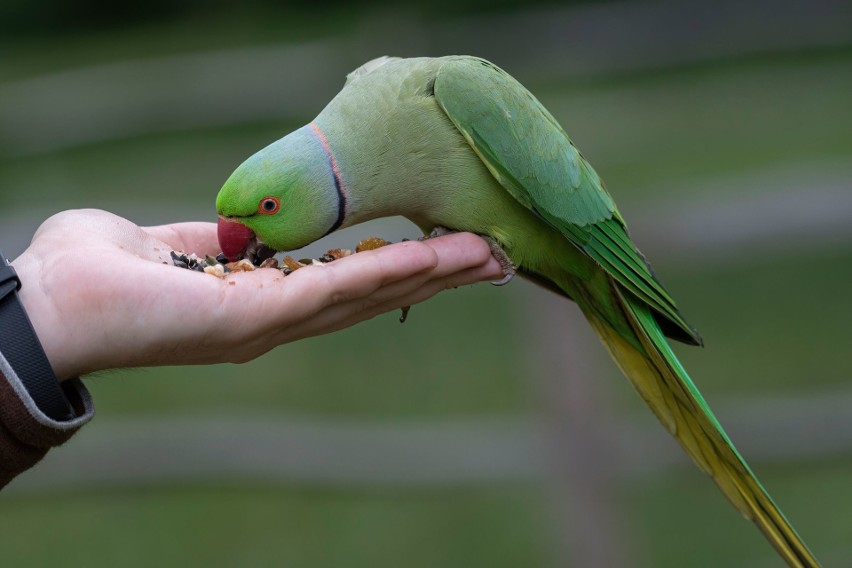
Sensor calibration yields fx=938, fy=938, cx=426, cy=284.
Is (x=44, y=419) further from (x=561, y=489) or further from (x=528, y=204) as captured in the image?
(x=561, y=489)

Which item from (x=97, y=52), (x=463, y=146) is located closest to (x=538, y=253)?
(x=463, y=146)

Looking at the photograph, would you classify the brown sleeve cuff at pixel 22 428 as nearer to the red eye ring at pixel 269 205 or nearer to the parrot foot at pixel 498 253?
the red eye ring at pixel 269 205

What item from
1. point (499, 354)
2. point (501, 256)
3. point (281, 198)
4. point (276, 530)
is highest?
point (281, 198)

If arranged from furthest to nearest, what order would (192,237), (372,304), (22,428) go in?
(192,237), (372,304), (22,428)

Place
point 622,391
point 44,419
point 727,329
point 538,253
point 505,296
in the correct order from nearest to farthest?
point 44,419 < point 538,253 < point 622,391 < point 727,329 < point 505,296

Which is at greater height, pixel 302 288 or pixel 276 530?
pixel 302 288

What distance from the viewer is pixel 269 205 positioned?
256 centimetres

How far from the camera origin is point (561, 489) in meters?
4.01

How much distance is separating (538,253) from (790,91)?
9.13 m

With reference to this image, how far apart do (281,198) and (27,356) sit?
30.8 inches

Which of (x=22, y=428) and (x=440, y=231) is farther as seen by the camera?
(x=440, y=231)

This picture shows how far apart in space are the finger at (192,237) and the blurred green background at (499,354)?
4.40 feet

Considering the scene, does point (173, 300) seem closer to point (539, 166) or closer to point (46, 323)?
point (46, 323)

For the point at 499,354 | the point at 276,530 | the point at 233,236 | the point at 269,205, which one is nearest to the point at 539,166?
the point at 269,205
